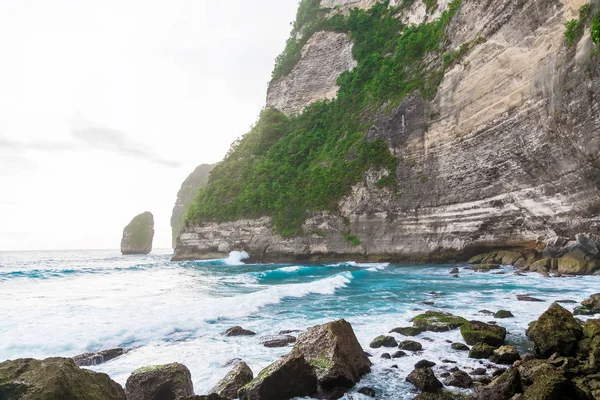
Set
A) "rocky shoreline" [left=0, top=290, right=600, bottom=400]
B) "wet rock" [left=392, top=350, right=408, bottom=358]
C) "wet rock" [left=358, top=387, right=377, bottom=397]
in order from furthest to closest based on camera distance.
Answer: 1. "wet rock" [left=392, top=350, right=408, bottom=358]
2. "wet rock" [left=358, top=387, right=377, bottom=397]
3. "rocky shoreline" [left=0, top=290, right=600, bottom=400]

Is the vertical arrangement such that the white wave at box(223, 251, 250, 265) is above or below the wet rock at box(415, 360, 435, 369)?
below

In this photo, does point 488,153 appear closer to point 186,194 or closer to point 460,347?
point 460,347

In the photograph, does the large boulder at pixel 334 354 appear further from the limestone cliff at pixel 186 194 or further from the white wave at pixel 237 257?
the limestone cliff at pixel 186 194

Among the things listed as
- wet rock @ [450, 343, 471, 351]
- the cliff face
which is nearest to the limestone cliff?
the cliff face

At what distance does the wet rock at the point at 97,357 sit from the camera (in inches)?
274

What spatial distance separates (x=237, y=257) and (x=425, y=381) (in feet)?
120

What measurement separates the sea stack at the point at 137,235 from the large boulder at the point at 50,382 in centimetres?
9882

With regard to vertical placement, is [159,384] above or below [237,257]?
above

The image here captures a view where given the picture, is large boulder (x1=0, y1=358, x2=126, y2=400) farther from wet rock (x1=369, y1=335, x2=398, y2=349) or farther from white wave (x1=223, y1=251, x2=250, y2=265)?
white wave (x1=223, y1=251, x2=250, y2=265)

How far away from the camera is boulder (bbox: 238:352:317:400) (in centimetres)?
482

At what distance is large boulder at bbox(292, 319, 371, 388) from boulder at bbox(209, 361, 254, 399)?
87cm

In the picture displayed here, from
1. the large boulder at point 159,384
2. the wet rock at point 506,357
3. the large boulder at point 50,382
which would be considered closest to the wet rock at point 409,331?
the wet rock at point 506,357

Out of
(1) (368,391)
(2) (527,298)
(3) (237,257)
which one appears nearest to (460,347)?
(1) (368,391)

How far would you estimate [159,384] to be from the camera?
16.3 feet
